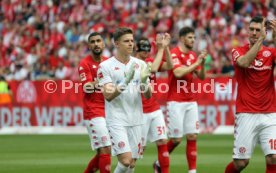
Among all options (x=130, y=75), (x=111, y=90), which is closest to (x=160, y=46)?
(x=130, y=75)

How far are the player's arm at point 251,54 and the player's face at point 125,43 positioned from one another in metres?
1.49

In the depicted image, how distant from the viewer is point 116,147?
12.3 meters

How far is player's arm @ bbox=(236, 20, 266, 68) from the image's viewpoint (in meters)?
11.9

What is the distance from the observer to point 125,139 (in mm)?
12352

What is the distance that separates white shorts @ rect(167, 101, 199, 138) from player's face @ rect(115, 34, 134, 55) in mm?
3794

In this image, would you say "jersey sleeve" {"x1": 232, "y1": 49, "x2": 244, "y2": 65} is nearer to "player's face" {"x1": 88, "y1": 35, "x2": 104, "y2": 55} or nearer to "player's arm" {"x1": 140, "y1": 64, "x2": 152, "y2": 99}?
"player's arm" {"x1": 140, "y1": 64, "x2": 152, "y2": 99}

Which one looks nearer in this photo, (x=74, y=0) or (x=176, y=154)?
(x=176, y=154)

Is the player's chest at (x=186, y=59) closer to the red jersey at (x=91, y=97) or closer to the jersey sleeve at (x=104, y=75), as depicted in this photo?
the red jersey at (x=91, y=97)

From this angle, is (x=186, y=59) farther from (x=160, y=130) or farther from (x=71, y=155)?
(x=71, y=155)

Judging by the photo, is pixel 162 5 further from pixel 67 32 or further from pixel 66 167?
pixel 66 167

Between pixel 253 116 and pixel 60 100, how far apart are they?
49.9 ft

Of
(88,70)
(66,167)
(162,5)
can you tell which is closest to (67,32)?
(162,5)

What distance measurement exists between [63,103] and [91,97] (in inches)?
503

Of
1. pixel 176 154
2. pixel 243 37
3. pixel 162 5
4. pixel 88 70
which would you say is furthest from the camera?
pixel 162 5
